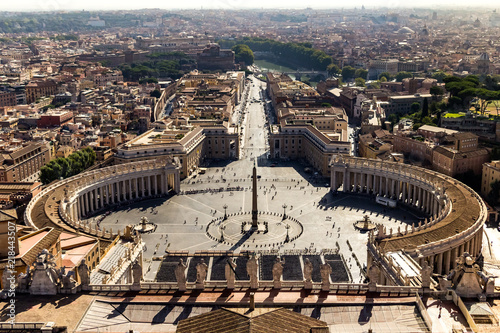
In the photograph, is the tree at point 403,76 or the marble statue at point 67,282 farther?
the tree at point 403,76

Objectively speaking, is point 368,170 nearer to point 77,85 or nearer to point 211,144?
point 211,144

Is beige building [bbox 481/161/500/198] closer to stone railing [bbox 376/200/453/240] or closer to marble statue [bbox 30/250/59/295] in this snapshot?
stone railing [bbox 376/200/453/240]

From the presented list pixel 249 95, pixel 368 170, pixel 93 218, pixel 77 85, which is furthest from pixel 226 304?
pixel 249 95

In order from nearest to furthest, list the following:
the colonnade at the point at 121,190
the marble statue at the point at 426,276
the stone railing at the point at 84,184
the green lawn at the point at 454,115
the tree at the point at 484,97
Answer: the marble statue at the point at 426,276, the stone railing at the point at 84,184, the colonnade at the point at 121,190, the green lawn at the point at 454,115, the tree at the point at 484,97

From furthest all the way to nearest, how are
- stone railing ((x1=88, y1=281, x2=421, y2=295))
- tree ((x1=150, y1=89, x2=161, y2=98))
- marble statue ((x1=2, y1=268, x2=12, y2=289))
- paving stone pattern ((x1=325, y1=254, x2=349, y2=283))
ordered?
tree ((x1=150, y1=89, x2=161, y2=98))
paving stone pattern ((x1=325, y1=254, x2=349, y2=283))
stone railing ((x1=88, y1=281, x2=421, y2=295))
marble statue ((x1=2, y1=268, x2=12, y2=289))

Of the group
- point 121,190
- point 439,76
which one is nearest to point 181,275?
point 121,190

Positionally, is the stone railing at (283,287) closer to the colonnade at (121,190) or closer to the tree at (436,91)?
the colonnade at (121,190)

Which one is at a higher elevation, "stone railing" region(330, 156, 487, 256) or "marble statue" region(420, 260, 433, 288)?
"marble statue" region(420, 260, 433, 288)

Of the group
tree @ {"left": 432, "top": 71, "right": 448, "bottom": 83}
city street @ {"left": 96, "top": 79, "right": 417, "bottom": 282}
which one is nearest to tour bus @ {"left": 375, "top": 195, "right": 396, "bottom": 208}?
city street @ {"left": 96, "top": 79, "right": 417, "bottom": 282}

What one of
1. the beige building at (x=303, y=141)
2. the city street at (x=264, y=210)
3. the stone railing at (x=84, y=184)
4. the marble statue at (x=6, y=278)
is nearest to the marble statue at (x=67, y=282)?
the marble statue at (x=6, y=278)

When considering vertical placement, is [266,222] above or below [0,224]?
below

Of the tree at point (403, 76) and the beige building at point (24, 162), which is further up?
the tree at point (403, 76)
